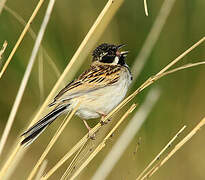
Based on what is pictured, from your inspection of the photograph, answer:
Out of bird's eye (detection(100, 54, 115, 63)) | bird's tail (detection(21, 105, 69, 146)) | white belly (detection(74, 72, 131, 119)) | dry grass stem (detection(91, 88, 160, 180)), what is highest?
bird's eye (detection(100, 54, 115, 63))

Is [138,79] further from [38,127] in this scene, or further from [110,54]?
[38,127]

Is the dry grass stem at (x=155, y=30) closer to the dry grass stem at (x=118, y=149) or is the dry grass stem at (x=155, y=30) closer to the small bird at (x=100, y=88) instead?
the small bird at (x=100, y=88)

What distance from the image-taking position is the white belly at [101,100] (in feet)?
15.7

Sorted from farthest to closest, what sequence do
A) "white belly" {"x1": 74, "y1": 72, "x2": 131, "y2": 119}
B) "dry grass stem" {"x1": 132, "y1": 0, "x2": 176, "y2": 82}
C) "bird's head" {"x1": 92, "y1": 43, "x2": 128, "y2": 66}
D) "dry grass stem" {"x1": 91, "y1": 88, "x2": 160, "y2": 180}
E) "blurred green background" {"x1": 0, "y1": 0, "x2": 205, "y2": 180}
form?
"blurred green background" {"x1": 0, "y1": 0, "x2": 205, "y2": 180}, "bird's head" {"x1": 92, "y1": 43, "x2": 128, "y2": 66}, "white belly" {"x1": 74, "y1": 72, "x2": 131, "y2": 119}, "dry grass stem" {"x1": 132, "y1": 0, "x2": 176, "y2": 82}, "dry grass stem" {"x1": 91, "y1": 88, "x2": 160, "y2": 180}

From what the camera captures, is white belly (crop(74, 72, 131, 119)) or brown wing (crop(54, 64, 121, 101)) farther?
white belly (crop(74, 72, 131, 119))

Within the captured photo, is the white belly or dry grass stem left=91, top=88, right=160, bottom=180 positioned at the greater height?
the white belly

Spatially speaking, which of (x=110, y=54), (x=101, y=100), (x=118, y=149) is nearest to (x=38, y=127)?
(x=118, y=149)

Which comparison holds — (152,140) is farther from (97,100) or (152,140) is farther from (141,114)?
(141,114)

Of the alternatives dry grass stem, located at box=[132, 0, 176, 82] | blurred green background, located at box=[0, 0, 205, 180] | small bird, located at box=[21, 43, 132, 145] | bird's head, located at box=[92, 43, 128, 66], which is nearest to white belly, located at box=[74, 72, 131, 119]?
small bird, located at box=[21, 43, 132, 145]

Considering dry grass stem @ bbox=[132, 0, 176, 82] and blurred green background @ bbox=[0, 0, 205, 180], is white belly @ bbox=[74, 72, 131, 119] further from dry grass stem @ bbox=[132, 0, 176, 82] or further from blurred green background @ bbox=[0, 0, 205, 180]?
blurred green background @ bbox=[0, 0, 205, 180]

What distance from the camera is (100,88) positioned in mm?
4883

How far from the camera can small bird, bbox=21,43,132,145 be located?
4542 mm

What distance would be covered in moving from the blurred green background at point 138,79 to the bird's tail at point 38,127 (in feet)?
8.00

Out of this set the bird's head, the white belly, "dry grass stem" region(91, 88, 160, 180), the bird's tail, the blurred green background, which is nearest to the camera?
the bird's tail
